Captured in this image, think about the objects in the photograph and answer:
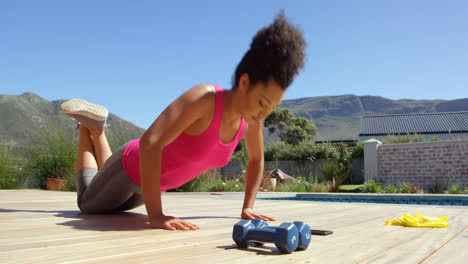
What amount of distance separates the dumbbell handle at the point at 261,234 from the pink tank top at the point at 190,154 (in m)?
0.74

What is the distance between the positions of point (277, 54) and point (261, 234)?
0.84 m

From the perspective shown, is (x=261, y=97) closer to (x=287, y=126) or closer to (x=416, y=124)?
(x=416, y=124)

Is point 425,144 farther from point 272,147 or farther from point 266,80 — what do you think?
point 266,80

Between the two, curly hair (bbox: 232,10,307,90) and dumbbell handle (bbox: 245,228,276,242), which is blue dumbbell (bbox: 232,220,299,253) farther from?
curly hair (bbox: 232,10,307,90)

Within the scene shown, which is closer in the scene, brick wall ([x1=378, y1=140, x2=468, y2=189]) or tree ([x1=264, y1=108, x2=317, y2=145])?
brick wall ([x1=378, y1=140, x2=468, y2=189])

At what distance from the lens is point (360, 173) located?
15898 mm

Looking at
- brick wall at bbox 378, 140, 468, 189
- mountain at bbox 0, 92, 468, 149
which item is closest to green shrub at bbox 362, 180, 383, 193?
brick wall at bbox 378, 140, 468, 189

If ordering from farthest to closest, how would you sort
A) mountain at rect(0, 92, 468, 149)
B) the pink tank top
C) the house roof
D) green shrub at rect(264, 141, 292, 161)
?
mountain at rect(0, 92, 468, 149)
the house roof
green shrub at rect(264, 141, 292, 161)
the pink tank top

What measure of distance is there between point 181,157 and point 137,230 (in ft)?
1.59

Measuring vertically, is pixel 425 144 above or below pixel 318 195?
above

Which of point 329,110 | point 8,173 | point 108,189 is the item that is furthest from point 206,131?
point 329,110

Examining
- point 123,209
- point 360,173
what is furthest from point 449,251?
point 360,173

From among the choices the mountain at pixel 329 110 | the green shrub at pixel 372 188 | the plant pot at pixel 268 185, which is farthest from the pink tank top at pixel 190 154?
the mountain at pixel 329 110

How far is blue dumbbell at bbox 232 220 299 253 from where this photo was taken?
139 cm
